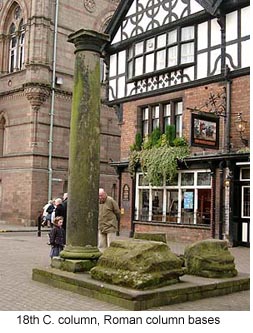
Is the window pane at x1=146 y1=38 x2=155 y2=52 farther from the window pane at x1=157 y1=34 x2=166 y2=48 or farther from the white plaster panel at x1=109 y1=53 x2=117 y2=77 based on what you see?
the white plaster panel at x1=109 y1=53 x2=117 y2=77

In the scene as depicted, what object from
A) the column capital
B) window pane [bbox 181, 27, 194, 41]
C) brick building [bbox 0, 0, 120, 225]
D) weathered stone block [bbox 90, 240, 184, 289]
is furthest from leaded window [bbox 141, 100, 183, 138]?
weathered stone block [bbox 90, 240, 184, 289]

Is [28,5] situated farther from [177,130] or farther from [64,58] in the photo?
[177,130]

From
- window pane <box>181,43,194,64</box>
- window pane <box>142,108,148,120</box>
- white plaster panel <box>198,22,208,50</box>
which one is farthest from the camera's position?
window pane <box>142,108,148,120</box>

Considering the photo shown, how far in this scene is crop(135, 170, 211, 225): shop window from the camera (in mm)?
19531

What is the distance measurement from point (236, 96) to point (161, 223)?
20.2ft

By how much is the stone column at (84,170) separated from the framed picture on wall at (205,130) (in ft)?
26.1

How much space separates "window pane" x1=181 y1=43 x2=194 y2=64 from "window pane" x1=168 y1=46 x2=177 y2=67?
16.0 inches

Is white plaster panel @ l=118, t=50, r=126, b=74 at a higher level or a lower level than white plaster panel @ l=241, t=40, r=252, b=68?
higher

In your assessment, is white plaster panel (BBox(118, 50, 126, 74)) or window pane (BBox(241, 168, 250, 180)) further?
white plaster panel (BBox(118, 50, 126, 74))

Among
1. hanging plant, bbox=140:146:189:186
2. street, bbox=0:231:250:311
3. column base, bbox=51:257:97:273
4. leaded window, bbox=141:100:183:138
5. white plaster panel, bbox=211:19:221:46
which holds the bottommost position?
street, bbox=0:231:250:311

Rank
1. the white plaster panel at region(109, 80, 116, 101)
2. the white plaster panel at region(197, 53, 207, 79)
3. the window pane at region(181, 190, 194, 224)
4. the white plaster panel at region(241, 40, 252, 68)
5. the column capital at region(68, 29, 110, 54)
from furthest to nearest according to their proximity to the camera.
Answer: the white plaster panel at region(109, 80, 116, 101) → the window pane at region(181, 190, 194, 224) → the white plaster panel at region(197, 53, 207, 79) → the white plaster panel at region(241, 40, 252, 68) → the column capital at region(68, 29, 110, 54)

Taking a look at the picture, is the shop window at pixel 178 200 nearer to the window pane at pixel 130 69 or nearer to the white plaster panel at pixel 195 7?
the window pane at pixel 130 69

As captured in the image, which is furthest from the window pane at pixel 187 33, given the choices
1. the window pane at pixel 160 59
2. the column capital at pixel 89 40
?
the column capital at pixel 89 40

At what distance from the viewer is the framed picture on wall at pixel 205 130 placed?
17516 mm
